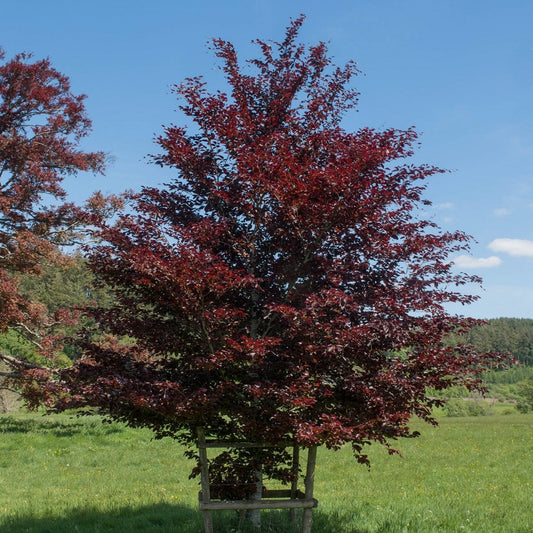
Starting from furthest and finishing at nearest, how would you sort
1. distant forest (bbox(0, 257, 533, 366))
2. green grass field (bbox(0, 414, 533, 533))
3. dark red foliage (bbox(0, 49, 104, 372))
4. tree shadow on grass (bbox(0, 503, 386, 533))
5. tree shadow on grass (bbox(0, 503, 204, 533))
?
distant forest (bbox(0, 257, 533, 366)) → dark red foliage (bbox(0, 49, 104, 372)) → green grass field (bbox(0, 414, 533, 533)) → tree shadow on grass (bbox(0, 503, 204, 533)) → tree shadow on grass (bbox(0, 503, 386, 533))

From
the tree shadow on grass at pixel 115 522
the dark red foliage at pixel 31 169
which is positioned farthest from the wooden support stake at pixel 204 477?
the dark red foliage at pixel 31 169

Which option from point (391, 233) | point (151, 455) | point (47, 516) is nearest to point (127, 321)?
point (391, 233)

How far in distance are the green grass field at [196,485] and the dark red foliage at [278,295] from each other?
2276mm

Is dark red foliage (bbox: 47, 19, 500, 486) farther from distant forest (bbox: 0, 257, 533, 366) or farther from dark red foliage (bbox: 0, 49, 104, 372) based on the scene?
distant forest (bbox: 0, 257, 533, 366)

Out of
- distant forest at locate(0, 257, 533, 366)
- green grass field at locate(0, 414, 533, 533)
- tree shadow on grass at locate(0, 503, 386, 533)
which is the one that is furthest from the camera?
distant forest at locate(0, 257, 533, 366)

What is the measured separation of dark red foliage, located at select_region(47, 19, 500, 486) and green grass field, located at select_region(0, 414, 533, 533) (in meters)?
2.28

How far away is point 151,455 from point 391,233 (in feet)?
42.2

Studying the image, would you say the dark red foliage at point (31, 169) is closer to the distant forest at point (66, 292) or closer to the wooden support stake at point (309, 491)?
the wooden support stake at point (309, 491)

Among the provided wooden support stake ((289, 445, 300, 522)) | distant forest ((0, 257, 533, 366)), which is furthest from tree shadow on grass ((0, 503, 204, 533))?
distant forest ((0, 257, 533, 366))

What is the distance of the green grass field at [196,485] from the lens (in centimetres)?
774

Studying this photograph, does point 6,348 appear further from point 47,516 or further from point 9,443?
point 47,516

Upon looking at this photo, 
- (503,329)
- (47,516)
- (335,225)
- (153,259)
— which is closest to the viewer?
(153,259)

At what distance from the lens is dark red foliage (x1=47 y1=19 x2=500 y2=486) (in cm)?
551

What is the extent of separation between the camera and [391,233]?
6426 millimetres
